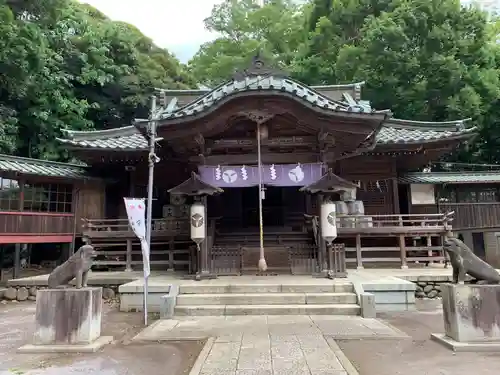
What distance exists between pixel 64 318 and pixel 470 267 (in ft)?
22.0

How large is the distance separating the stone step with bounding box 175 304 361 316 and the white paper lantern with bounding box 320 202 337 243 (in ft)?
7.64

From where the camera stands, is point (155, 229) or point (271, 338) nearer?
point (271, 338)

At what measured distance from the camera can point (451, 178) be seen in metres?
17.0

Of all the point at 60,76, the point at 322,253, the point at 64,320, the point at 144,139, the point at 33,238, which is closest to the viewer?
the point at 64,320

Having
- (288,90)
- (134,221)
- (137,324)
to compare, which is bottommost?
(137,324)

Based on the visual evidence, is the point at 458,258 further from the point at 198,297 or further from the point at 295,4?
the point at 295,4

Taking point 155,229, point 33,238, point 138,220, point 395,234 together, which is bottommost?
point 395,234

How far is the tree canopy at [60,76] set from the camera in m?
16.0

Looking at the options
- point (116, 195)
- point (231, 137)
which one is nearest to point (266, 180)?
point (231, 137)

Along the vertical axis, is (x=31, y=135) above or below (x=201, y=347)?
above

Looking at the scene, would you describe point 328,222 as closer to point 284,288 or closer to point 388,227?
point 284,288

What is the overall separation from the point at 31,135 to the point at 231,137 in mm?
13008

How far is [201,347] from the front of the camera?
240 inches

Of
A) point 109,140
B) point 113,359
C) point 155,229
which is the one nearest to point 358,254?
point 155,229
